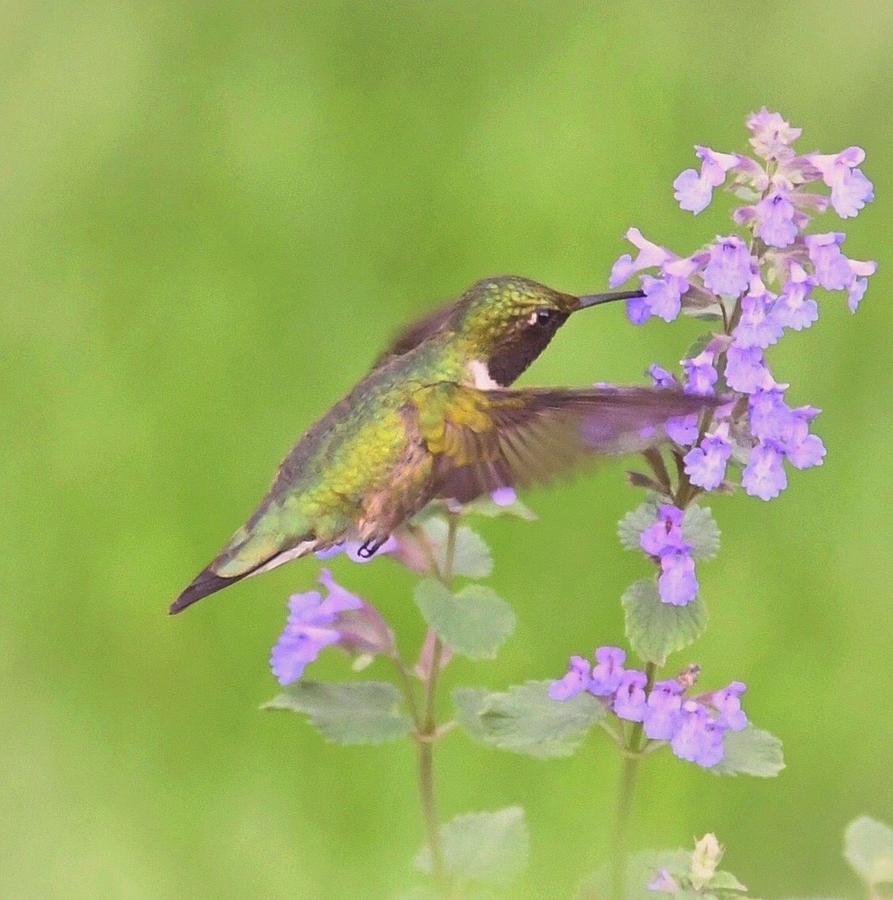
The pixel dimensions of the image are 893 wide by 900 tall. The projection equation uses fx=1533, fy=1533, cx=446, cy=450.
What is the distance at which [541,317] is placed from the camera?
2.01 meters

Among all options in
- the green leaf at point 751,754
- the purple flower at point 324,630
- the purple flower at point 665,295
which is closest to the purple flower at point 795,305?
the purple flower at point 665,295

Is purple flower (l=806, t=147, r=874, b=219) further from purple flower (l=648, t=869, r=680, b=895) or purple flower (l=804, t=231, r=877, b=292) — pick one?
purple flower (l=648, t=869, r=680, b=895)

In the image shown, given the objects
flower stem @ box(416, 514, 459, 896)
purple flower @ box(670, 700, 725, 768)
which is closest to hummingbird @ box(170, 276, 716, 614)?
flower stem @ box(416, 514, 459, 896)

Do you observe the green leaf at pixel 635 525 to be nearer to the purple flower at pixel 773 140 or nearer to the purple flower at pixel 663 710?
the purple flower at pixel 663 710

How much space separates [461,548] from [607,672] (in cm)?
47

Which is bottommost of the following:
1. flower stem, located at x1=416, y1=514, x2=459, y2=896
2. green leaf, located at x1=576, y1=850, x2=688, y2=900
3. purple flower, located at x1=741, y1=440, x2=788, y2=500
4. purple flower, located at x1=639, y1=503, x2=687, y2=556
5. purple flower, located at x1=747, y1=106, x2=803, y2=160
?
green leaf, located at x1=576, y1=850, x2=688, y2=900

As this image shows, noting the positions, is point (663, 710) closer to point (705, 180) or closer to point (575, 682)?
point (575, 682)

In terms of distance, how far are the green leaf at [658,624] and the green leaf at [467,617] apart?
10.4 inches

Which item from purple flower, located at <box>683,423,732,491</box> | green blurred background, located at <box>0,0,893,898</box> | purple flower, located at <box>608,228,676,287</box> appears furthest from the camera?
green blurred background, located at <box>0,0,893,898</box>

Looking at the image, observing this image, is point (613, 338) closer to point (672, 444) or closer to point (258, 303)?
point (258, 303)

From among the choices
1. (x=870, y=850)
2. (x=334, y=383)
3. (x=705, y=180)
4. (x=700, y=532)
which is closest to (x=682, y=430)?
(x=700, y=532)

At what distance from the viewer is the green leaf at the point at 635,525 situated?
1.76 metres

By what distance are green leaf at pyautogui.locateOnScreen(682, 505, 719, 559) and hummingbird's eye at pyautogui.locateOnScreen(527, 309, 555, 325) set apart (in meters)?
0.36

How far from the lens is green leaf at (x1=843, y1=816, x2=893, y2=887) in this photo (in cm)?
198
